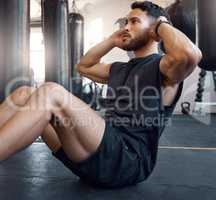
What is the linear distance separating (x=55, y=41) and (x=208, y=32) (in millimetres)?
1162

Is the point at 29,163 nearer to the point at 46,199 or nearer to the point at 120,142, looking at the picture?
the point at 46,199

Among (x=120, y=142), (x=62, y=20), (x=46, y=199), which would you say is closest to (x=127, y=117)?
(x=120, y=142)

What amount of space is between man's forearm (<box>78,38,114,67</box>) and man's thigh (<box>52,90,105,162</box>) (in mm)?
634

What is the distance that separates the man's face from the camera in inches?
57.1

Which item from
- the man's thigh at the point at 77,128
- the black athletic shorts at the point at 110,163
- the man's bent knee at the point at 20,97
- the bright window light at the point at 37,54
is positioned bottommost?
the bright window light at the point at 37,54

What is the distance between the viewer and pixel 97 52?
5.86 feet

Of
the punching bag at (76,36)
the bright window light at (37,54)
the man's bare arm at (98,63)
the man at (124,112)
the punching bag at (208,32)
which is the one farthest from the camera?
the bright window light at (37,54)

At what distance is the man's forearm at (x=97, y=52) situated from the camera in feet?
5.75

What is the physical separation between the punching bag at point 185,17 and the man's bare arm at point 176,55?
0.44 m

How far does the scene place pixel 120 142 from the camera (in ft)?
4.21

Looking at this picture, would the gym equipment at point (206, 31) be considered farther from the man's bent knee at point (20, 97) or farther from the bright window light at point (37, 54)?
the bright window light at point (37, 54)

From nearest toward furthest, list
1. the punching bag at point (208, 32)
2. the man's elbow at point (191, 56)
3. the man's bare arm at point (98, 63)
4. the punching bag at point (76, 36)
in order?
1. the man's elbow at point (191, 56)
2. the punching bag at point (208, 32)
3. the man's bare arm at point (98, 63)
4. the punching bag at point (76, 36)

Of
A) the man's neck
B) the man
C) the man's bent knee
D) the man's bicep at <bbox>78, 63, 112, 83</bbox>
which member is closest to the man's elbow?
the man

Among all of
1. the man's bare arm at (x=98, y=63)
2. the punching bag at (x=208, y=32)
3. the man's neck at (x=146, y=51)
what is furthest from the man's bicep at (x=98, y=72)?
the punching bag at (x=208, y=32)
